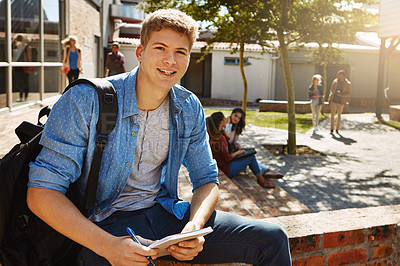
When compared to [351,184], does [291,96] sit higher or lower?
higher

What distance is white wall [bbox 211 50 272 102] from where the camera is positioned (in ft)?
82.8

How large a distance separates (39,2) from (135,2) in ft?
56.5

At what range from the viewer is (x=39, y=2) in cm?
1105

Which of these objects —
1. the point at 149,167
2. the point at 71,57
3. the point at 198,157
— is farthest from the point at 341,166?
the point at 149,167

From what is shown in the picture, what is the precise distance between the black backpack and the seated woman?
446 centimetres

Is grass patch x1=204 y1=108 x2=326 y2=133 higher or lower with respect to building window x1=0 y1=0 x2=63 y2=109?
lower

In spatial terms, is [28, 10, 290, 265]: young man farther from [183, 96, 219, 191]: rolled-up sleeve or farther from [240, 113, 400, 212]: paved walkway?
[240, 113, 400, 212]: paved walkway

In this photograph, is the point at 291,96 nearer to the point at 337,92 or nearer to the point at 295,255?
the point at 337,92

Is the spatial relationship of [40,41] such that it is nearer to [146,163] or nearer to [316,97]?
[316,97]

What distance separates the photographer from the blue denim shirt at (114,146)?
1738 millimetres

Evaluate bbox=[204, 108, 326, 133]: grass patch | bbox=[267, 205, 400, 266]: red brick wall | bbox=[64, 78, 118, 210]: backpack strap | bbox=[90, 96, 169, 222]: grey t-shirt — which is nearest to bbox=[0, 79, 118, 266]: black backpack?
bbox=[64, 78, 118, 210]: backpack strap

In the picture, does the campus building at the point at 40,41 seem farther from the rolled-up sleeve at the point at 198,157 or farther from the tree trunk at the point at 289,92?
the rolled-up sleeve at the point at 198,157

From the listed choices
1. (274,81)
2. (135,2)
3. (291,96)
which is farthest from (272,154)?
(135,2)

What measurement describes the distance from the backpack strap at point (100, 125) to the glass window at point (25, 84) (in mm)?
8070
